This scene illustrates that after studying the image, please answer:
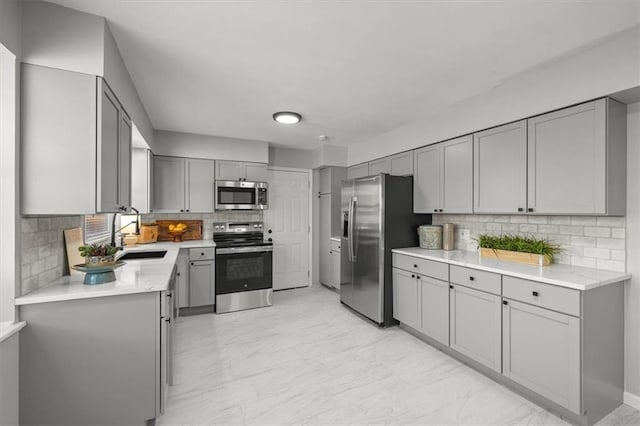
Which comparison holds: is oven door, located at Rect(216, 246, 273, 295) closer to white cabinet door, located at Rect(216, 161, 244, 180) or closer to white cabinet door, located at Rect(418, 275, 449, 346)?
white cabinet door, located at Rect(216, 161, 244, 180)

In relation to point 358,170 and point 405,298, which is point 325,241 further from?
point 405,298

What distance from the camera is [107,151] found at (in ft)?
5.95

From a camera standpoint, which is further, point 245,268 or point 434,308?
point 245,268

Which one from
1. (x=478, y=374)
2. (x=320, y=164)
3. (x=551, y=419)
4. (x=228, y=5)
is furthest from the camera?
(x=320, y=164)

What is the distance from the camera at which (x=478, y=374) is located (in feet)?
8.30

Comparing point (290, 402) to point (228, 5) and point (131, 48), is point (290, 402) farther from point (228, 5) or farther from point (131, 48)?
point (131, 48)

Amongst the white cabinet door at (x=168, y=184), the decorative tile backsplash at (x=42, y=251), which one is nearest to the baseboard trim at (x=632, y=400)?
the decorative tile backsplash at (x=42, y=251)

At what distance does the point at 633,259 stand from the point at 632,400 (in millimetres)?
995

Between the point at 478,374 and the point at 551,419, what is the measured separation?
582 millimetres

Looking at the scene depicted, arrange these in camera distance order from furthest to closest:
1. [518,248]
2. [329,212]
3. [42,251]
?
[329,212]
[518,248]
[42,251]

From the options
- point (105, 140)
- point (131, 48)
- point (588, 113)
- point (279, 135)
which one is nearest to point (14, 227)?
point (105, 140)

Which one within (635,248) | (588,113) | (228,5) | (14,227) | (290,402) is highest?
(228,5)

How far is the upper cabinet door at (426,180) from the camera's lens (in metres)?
3.39

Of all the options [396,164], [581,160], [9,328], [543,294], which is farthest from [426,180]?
[9,328]
